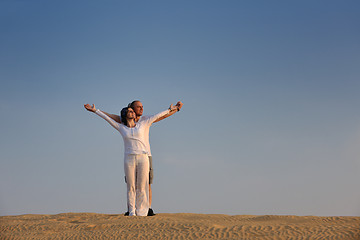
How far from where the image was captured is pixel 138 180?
39.7 feet

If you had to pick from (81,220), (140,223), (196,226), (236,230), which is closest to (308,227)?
(236,230)

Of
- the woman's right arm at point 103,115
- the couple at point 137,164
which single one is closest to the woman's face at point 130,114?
the couple at point 137,164

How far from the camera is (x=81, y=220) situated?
11125mm

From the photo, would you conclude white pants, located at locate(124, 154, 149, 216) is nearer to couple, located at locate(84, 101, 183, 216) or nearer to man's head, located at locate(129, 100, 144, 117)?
couple, located at locate(84, 101, 183, 216)

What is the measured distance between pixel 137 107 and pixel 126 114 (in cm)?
40

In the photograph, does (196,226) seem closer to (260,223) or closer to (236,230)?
(236,230)

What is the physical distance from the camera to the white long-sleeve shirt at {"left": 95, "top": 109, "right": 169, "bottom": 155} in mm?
12141

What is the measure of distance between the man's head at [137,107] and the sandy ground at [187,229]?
330 cm

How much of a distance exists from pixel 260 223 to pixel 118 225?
3269mm

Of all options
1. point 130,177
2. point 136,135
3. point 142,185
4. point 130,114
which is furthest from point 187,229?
point 130,114

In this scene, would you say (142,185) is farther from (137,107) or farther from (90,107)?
(90,107)

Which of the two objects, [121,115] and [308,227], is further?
[121,115]

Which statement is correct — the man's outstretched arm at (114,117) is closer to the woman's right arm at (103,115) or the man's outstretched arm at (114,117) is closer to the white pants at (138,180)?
the woman's right arm at (103,115)

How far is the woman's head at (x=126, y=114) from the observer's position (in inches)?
487
